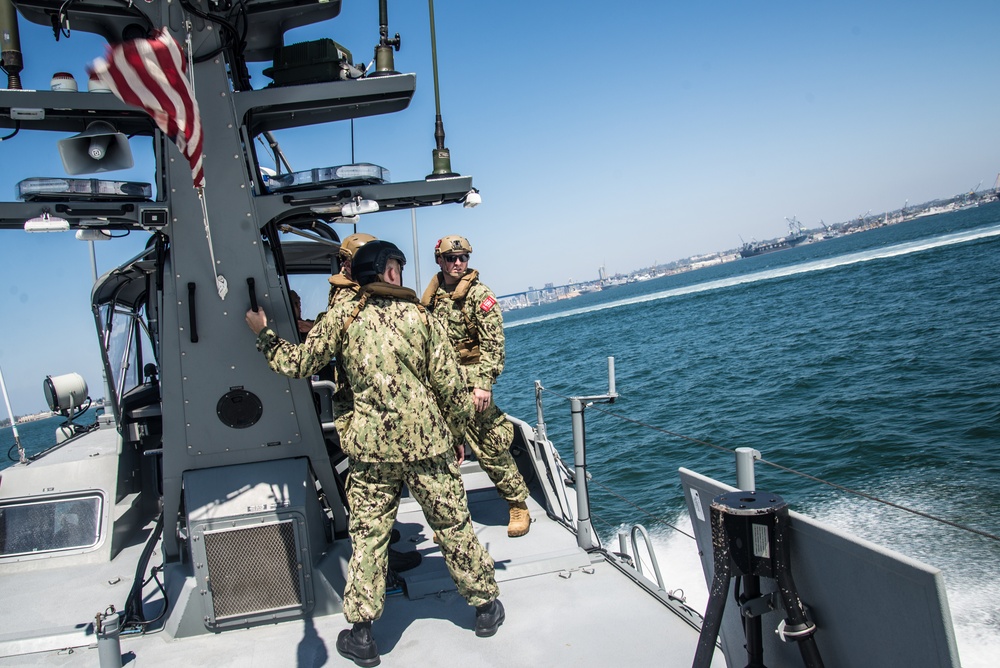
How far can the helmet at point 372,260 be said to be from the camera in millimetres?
3494

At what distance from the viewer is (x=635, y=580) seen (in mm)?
4039

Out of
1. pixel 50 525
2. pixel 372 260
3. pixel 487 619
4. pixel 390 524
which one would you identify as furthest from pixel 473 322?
pixel 50 525

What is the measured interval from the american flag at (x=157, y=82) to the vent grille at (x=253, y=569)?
1.99 m

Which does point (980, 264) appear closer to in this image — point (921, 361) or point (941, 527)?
point (921, 361)

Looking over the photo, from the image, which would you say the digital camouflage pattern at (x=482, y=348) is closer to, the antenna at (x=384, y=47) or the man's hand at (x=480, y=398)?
the man's hand at (x=480, y=398)

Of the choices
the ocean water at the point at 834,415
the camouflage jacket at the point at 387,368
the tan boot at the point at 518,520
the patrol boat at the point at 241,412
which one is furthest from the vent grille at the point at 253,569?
the ocean water at the point at 834,415

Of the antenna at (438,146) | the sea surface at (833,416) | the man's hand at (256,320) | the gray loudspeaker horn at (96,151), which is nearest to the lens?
the gray loudspeaker horn at (96,151)

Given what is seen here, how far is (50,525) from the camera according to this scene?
17.7 ft

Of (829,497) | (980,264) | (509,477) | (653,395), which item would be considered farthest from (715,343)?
(509,477)

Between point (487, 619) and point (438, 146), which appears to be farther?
point (438, 146)

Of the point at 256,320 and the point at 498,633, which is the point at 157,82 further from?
the point at 498,633

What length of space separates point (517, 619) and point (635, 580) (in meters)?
0.73

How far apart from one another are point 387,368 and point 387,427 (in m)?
0.28

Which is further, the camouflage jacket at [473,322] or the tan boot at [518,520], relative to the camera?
the tan boot at [518,520]
